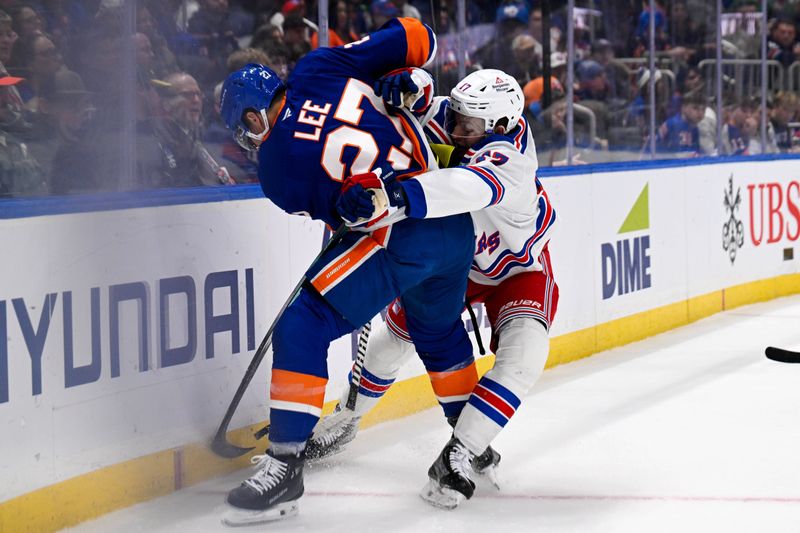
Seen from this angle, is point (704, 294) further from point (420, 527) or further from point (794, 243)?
point (420, 527)

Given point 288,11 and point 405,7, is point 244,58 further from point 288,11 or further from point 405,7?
point 405,7

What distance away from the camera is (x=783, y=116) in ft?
23.5

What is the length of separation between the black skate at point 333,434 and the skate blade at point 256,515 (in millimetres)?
498

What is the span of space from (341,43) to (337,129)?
64.3 inches

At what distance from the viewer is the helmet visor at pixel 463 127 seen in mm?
2943

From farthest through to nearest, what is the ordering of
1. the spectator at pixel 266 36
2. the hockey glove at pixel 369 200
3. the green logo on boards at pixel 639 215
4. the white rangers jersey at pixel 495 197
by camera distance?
1. the green logo on boards at pixel 639 215
2. the spectator at pixel 266 36
3. the white rangers jersey at pixel 495 197
4. the hockey glove at pixel 369 200

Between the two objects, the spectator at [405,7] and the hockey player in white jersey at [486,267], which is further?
the spectator at [405,7]

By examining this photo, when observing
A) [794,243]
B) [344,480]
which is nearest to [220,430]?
[344,480]

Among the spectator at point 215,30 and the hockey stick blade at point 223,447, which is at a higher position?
the spectator at point 215,30

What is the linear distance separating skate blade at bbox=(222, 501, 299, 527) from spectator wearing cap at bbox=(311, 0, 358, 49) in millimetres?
1821

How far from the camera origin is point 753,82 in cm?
701

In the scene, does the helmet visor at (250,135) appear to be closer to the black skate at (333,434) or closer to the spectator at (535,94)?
the black skate at (333,434)

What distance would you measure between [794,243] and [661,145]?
1.33 m

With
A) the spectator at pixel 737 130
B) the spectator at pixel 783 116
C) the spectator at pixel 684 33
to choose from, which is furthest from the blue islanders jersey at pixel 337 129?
the spectator at pixel 783 116
